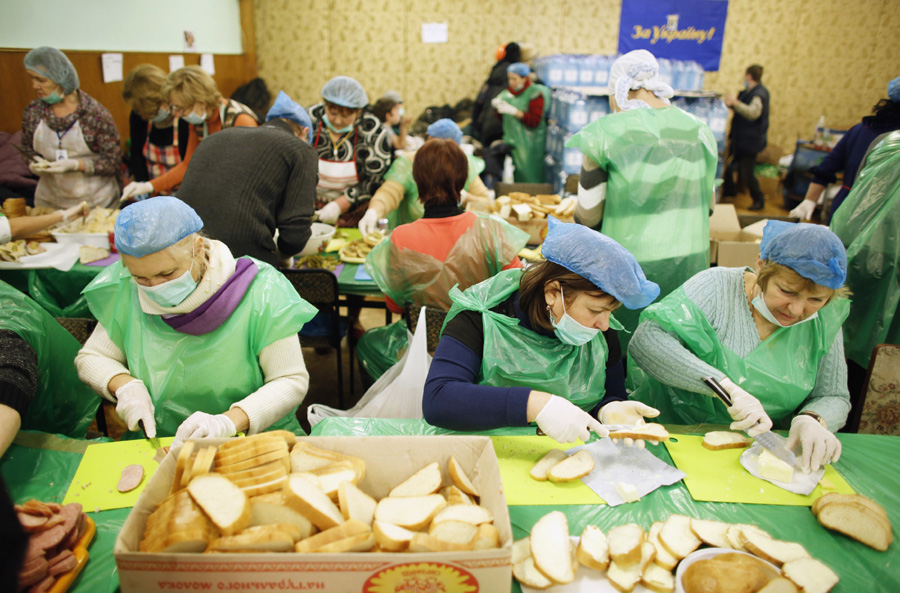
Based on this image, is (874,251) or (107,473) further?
(874,251)

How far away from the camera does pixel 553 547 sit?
1199 millimetres

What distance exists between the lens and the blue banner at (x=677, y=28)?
8.12 m

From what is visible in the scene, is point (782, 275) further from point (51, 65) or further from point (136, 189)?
point (51, 65)

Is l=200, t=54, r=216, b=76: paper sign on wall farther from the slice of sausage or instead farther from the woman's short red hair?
the slice of sausage

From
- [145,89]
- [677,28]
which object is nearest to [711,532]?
[145,89]

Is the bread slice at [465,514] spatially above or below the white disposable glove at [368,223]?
below

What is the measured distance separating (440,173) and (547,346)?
1158mm

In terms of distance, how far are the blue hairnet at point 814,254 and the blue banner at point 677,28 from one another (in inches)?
297

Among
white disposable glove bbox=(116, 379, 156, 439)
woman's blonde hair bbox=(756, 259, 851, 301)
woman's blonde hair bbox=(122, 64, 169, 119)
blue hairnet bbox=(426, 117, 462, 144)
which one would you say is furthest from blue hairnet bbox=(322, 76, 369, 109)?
woman's blonde hair bbox=(756, 259, 851, 301)

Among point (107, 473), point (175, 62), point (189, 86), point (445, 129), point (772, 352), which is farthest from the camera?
point (175, 62)

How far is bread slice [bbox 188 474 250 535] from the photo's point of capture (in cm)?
103

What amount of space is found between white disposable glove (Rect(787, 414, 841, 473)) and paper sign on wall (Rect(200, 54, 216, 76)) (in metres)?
6.97

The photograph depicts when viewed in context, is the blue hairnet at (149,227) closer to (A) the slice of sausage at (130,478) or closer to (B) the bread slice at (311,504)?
(A) the slice of sausage at (130,478)

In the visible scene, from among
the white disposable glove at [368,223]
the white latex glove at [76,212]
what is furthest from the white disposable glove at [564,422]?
the white latex glove at [76,212]
